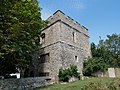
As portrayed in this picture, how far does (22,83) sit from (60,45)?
6.18m

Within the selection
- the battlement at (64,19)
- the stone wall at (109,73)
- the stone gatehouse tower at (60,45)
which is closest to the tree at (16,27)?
the stone gatehouse tower at (60,45)

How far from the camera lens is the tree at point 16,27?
45.5ft

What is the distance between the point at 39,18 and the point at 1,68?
656 centimetres

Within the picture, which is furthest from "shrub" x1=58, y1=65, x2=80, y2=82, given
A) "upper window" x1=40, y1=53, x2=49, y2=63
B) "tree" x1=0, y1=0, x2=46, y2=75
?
"tree" x1=0, y1=0, x2=46, y2=75

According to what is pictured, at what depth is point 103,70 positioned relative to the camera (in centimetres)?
2130

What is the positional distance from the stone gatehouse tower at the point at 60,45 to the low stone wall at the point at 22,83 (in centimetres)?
169

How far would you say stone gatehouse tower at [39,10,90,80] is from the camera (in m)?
19.4

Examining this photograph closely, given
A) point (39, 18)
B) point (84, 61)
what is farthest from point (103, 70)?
point (39, 18)

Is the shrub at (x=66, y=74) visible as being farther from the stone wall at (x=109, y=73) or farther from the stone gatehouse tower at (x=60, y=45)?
the stone wall at (x=109, y=73)

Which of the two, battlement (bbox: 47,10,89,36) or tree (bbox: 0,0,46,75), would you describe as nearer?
tree (bbox: 0,0,46,75)

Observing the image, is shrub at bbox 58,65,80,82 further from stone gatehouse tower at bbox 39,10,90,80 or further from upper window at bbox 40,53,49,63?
upper window at bbox 40,53,49,63

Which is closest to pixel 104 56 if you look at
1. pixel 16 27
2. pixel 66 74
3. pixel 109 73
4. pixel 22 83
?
pixel 109 73

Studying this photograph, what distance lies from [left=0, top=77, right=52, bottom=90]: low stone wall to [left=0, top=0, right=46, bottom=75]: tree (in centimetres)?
168

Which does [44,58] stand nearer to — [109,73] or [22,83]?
[22,83]
